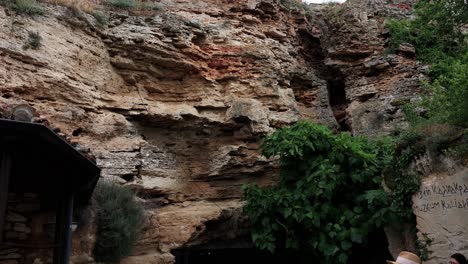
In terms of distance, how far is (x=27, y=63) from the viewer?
8867 mm

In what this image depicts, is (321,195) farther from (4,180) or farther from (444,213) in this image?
(4,180)

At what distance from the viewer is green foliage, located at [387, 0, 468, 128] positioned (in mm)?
7535

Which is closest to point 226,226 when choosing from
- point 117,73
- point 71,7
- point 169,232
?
point 169,232

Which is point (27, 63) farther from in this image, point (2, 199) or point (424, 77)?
point (424, 77)

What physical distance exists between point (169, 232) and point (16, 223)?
4411mm

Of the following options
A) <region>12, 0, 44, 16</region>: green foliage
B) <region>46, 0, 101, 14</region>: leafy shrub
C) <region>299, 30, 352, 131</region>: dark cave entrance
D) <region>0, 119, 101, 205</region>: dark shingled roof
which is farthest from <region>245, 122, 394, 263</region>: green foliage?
<region>12, 0, 44, 16</region>: green foliage

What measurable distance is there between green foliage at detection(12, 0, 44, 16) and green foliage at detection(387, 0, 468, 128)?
7.88 meters

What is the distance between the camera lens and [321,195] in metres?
8.78

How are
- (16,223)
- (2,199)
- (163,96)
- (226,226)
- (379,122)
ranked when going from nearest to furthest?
(2,199)
(16,223)
(226,226)
(163,96)
(379,122)

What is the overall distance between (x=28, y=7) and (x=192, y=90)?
13.3ft

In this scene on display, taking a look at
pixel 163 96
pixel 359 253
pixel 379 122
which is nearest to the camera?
pixel 359 253

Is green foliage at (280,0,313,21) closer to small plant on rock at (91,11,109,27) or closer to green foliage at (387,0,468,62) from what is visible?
green foliage at (387,0,468,62)

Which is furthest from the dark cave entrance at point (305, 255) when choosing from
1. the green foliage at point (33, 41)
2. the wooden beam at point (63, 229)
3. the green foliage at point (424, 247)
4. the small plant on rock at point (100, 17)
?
the small plant on rock at point (100, 17)

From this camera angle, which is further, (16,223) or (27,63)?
(27,63)
